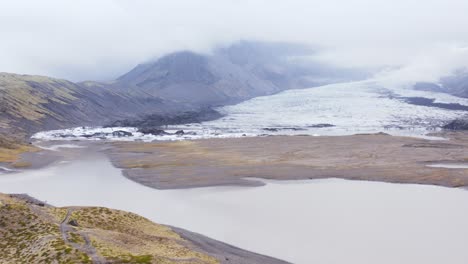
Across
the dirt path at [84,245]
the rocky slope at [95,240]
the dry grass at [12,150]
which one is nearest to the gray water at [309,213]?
the rocky slope at [95,240]

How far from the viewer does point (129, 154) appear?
83.2 meters

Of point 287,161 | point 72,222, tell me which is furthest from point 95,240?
point 287,161

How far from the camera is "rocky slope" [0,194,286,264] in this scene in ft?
77.2

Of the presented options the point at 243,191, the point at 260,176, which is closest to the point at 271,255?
the point at 243,191

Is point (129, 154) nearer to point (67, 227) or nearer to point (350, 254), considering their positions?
point (67, 227)

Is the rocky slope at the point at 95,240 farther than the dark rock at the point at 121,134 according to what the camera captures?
No

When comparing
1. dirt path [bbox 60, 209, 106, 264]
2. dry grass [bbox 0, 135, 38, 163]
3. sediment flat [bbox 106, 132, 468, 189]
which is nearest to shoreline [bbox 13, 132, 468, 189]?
sediment flat [bbox 106, 132, 468, 189]

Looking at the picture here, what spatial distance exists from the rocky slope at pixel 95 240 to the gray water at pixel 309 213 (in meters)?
3.14

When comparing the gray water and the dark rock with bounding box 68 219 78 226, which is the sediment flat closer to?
the gray water

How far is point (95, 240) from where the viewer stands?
25734mm

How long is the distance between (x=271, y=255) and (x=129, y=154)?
2317 inches

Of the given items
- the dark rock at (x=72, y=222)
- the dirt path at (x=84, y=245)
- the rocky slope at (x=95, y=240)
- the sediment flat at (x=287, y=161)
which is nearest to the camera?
the dirt path at (x=84, y=245)

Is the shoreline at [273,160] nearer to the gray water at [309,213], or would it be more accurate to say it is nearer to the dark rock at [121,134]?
the gray water at [309,213]

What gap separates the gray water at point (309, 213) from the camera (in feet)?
95.9
